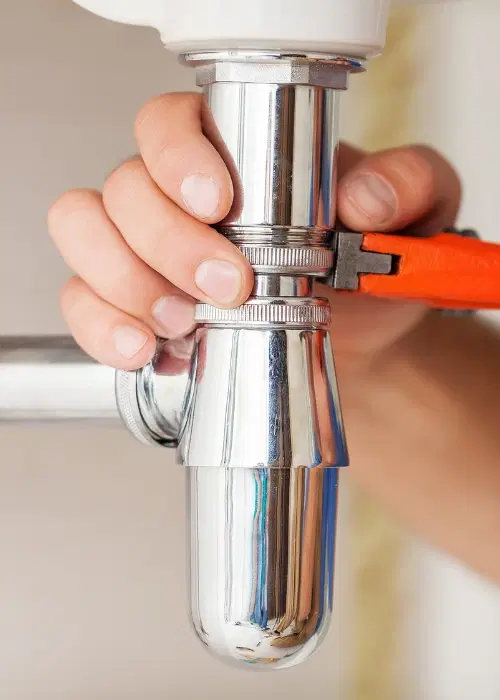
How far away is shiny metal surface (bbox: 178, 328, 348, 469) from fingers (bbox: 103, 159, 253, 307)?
1 centimetres

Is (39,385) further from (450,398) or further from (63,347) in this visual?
(450,398)

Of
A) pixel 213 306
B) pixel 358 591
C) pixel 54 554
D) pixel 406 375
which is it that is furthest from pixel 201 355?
pixel 358 591

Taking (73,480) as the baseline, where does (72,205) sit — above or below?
above

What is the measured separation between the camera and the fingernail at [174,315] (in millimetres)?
333

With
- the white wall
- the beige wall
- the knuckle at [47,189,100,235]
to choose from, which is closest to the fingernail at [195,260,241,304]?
the knuckle at [47,189,100,235]

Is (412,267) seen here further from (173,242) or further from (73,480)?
(73,480)

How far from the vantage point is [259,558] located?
0.25 metres

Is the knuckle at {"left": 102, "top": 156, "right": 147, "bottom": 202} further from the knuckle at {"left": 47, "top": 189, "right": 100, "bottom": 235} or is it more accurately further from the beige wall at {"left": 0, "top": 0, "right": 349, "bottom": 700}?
the beige wall at {"left": 0, "top": 0, "right": 349, "bottom": 700}

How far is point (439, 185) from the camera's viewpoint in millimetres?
387

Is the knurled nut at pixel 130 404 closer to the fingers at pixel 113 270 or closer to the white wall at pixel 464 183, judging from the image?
the fingers at pixel 113 270

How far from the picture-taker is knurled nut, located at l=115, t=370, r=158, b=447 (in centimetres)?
31

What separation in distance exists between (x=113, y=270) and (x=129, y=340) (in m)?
0.04

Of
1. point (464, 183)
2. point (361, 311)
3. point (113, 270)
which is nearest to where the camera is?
point (113, 270)

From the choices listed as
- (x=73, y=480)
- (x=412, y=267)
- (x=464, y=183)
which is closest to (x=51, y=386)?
(x=412, y=267)
